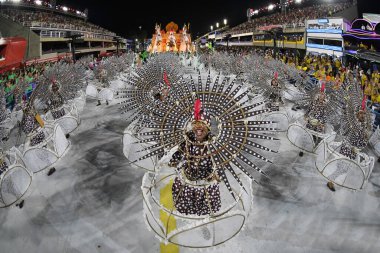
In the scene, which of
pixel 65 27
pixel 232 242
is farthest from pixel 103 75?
pixel 65 27

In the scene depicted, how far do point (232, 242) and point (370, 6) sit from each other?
2667cm

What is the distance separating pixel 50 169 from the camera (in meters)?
6.85

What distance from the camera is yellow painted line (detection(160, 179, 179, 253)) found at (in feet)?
14.1

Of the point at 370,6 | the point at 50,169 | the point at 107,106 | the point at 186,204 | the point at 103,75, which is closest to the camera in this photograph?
the point at 186,204

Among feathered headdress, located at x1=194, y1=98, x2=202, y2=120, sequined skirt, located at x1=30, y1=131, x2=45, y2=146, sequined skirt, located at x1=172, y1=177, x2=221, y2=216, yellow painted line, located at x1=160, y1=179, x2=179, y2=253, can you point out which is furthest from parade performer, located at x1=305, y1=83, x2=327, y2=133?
sequined skirt, located at x1=30, y1=131, x2=45, y2=146

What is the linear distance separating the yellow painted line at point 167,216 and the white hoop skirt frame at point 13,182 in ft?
10.2

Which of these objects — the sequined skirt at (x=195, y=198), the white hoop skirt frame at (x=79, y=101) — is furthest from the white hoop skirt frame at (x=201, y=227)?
the white hoop skirt frame at (x=79, y=101)

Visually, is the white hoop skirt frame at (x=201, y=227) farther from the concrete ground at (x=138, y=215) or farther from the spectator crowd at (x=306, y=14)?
the spectator crowd at (x=306, y=14)

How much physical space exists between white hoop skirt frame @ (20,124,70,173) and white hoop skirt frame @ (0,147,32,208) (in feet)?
1.60

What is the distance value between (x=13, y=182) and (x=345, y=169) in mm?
7227

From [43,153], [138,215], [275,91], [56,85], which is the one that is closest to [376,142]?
[275,91]

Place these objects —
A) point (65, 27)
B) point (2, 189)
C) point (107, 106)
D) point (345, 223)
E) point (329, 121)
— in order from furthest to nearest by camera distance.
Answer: point (65, 27) < point (107, 106) < point (329, 121) < point (2, 189) < point (345, 223)

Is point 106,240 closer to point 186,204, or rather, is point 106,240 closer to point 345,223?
point 186,204

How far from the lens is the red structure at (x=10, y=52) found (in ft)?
49.3
